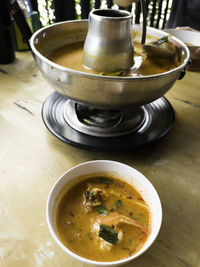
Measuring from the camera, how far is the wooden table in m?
0.55

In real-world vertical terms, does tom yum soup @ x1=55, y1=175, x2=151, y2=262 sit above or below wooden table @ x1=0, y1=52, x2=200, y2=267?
above

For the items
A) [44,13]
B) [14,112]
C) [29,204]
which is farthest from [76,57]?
[44,13]

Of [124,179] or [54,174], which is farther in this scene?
[54,174]

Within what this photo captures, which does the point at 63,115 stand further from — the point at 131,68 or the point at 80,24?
the point at 80,24

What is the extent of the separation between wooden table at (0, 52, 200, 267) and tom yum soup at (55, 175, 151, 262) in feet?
0.22

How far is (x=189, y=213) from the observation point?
65 cm

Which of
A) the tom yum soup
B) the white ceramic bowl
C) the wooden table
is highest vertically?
Answer: the white ceramic bowl

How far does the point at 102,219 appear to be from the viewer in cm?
55

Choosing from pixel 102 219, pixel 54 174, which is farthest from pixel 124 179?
pixel 54 174

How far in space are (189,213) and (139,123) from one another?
1.15 feet

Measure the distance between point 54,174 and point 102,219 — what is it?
0.25 metres

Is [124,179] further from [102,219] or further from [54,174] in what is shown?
[54,174]

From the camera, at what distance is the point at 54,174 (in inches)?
29.0

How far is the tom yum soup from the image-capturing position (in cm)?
50
